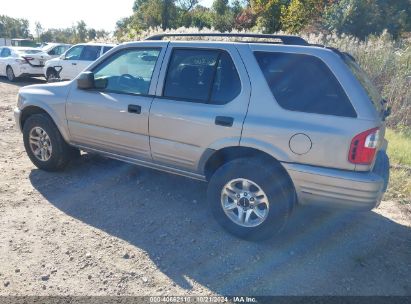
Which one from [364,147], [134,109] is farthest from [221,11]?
[364,147]

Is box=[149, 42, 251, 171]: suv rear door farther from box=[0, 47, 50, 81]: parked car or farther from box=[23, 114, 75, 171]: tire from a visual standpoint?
box=[0, 47, 50, 81]: parked car

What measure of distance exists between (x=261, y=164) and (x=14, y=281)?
7.30 ft

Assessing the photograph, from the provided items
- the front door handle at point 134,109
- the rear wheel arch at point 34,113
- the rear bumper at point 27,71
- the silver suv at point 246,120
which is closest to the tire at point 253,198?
the silver suv at point 246,120

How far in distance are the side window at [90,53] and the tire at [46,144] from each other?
26.2 feet

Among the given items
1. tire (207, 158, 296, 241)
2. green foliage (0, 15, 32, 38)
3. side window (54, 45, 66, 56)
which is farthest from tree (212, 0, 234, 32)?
green foliage (0, 15, 32, 38)

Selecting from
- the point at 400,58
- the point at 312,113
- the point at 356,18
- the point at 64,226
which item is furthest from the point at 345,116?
the point at 356,18

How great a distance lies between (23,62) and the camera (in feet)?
46.1

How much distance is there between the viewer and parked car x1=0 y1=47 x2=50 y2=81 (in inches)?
555

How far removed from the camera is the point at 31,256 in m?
3.05

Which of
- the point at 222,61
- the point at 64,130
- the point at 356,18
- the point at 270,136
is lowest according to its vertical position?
the point at 64,130

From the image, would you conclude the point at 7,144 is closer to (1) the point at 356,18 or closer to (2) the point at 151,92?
(2) the point at 151,92

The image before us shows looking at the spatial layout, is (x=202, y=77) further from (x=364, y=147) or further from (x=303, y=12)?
(x=303, y=12)

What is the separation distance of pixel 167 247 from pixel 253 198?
914 mm

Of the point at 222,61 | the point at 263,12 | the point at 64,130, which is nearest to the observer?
the point at 222,61
